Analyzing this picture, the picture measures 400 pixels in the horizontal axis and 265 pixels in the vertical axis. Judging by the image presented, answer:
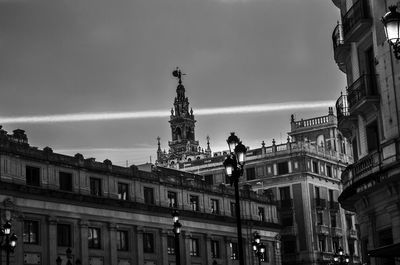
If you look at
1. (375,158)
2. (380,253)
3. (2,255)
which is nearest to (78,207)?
(2,255)

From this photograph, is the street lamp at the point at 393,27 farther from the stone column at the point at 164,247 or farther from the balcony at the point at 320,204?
the balcony at the point at 320,204

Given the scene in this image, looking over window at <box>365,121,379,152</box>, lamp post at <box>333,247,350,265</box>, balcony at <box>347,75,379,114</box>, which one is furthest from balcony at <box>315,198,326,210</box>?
balcony at <box>347,75,379,114</box>

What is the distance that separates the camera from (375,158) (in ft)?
116

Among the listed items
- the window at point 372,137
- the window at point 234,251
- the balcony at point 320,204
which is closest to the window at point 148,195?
the window at point 234,251

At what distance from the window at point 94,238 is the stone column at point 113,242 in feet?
3.51

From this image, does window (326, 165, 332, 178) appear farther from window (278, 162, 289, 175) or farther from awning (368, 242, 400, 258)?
awning (368, 242, 400, 258)

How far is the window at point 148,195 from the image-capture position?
76500 millimetres

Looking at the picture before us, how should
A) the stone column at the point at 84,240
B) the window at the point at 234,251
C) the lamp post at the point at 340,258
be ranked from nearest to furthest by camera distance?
the lamp post at the point at 340,258, the stone column at the point at 84,240, the window at the point at 234,251

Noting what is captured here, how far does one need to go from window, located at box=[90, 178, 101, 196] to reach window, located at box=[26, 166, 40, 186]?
642 cm

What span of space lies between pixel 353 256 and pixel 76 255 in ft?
172

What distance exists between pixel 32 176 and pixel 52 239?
5.03 meters

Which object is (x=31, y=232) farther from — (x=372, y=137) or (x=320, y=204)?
(x=320, y=204)

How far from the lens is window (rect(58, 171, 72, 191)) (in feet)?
220

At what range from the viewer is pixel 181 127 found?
157 meters
